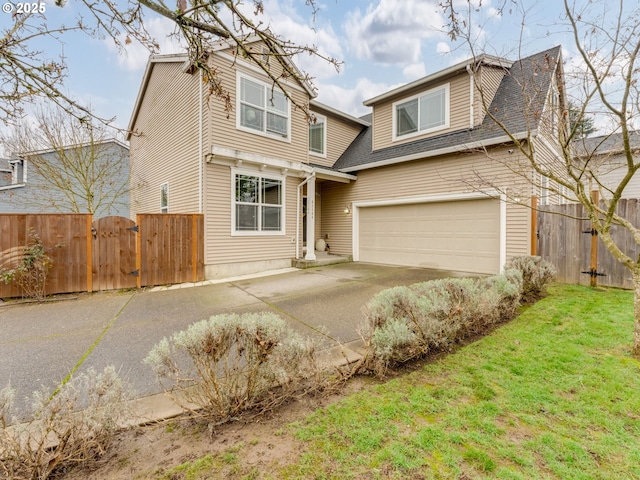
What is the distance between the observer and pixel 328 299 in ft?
19.3

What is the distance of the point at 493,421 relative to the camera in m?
2.22

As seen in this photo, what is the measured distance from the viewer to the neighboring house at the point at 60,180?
11.6m

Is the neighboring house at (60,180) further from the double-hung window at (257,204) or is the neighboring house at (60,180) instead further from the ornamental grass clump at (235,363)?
the ornamental grass clump at (235,363)

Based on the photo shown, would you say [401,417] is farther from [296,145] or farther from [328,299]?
[296,145]

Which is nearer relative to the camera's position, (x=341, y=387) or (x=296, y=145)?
(x=341, y=387)

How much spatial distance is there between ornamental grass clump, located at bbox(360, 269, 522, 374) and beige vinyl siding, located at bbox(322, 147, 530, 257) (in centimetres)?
239

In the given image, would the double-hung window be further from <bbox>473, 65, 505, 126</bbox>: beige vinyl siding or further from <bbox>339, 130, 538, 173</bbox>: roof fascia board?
<bbox>473, 65, 505, 126</bbox>: beige vinyl siding

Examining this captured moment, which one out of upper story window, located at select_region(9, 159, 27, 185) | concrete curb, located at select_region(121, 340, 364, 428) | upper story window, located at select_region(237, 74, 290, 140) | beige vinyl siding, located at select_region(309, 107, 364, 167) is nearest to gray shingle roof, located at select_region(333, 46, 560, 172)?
beige vinyl siding, located at select_region(309, 107, 364, 167)

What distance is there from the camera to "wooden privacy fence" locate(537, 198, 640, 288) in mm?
6047

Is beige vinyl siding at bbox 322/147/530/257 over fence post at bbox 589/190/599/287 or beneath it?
over

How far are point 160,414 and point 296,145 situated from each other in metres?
9.02

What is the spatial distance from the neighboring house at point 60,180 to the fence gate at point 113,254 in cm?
590

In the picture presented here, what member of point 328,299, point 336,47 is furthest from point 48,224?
point 336,47

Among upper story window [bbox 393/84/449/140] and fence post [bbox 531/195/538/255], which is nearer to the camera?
fence post [bbox 531/195/538/255]
